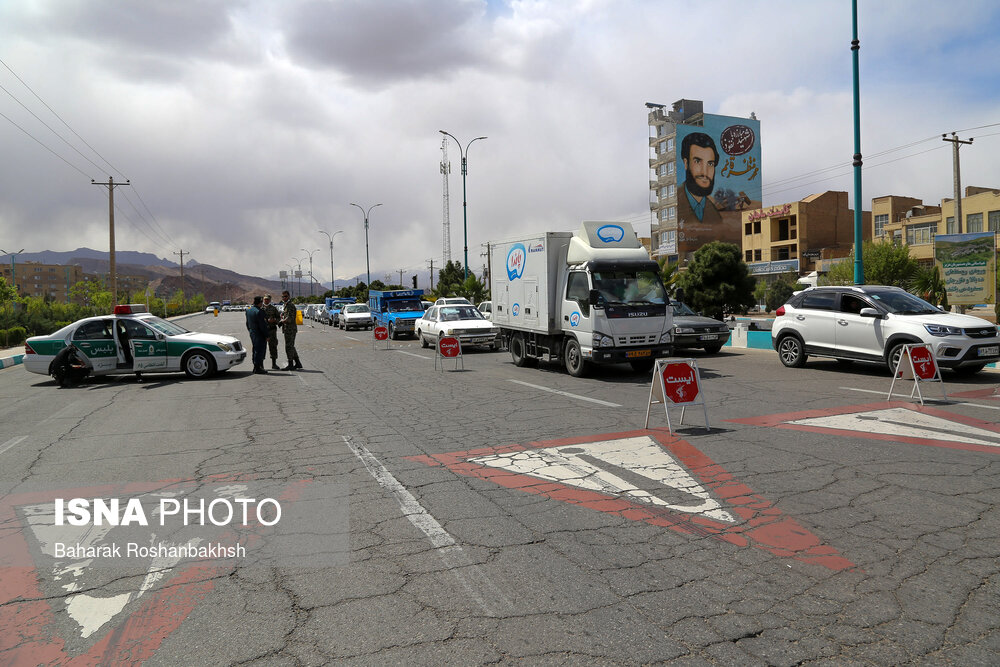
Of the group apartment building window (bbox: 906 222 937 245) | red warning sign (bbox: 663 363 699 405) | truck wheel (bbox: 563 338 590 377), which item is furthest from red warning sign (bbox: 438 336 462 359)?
apartment building window (bbox: 906 222 937 245)

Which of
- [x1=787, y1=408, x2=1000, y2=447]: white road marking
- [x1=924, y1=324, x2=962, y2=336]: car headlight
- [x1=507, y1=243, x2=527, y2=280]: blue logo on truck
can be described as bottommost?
[x1=787, y1=408, x2=1000, y2=447]: white road marking

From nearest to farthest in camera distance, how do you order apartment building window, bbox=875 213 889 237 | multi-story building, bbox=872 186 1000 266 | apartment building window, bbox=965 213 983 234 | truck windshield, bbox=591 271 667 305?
truck windshield, bbox=591 271 667 305 → multi-story building, bbox=872 186 1000 266 → apartment building window, bbox=965 213 983 234 → apartment building window, bbox=875 213 889 237

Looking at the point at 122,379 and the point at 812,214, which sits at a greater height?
the point at 812,214

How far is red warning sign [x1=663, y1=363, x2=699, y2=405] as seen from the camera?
322 inches

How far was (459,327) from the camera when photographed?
841 inches

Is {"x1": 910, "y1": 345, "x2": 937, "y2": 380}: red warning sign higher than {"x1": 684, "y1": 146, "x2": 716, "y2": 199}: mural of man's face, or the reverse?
{"x1": 684, "y1": 146, "x2": 716, "y2": 199}: mural of man's face

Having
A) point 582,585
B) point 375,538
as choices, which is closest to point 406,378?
point 375,538

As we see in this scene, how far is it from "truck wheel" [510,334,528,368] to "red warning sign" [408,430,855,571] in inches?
349

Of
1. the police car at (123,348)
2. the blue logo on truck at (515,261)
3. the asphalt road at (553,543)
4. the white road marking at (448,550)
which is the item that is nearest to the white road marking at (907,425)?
the asphalt road at (553,543)

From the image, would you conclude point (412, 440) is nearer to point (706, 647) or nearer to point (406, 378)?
point (706, 647)

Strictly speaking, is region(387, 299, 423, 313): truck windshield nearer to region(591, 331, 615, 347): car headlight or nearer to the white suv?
region(591, 331, 615, 347): car headlight

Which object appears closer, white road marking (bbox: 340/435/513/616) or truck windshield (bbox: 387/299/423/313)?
white road marking (bbox: 340/435/513/616)

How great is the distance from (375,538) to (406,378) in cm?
1029

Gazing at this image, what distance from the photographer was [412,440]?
7.93 m
